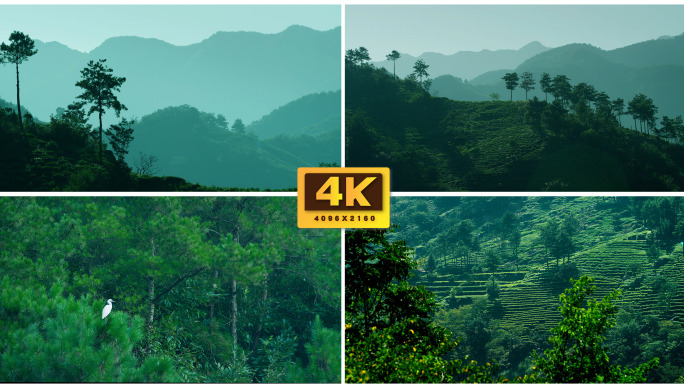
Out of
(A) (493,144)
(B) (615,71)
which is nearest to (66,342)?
(B) (615,71)

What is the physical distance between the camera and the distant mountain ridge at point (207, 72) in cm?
1528

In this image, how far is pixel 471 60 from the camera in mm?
13828

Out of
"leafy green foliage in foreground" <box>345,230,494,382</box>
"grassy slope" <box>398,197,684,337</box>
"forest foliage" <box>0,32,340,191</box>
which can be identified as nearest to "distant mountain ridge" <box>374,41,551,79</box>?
"forest foliage" <box>0,32,340,191</box>

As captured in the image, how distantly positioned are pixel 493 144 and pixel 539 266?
15696mm

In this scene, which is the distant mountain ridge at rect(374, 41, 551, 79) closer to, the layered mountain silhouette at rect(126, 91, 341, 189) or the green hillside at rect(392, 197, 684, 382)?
the layered mountain silhouette at rect(126, 91, 341, 189)

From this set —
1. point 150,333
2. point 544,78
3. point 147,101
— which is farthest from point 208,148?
point 150,333

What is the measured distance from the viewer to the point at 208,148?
1767cm

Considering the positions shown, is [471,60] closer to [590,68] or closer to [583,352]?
[590,68]

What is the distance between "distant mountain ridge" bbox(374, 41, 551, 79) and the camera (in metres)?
13.4

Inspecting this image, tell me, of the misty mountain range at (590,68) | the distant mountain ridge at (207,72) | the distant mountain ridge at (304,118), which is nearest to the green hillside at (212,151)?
the distant mountain ridge at (304,118)

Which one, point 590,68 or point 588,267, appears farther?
point 590,68

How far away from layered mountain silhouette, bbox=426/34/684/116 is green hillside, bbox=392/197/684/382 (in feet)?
17.9

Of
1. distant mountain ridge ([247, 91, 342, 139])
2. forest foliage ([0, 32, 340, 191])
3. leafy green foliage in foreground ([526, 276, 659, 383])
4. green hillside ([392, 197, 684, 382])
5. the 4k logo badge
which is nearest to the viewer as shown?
the 4k logo badge

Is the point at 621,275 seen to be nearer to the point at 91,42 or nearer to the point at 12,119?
the point at 91,42
